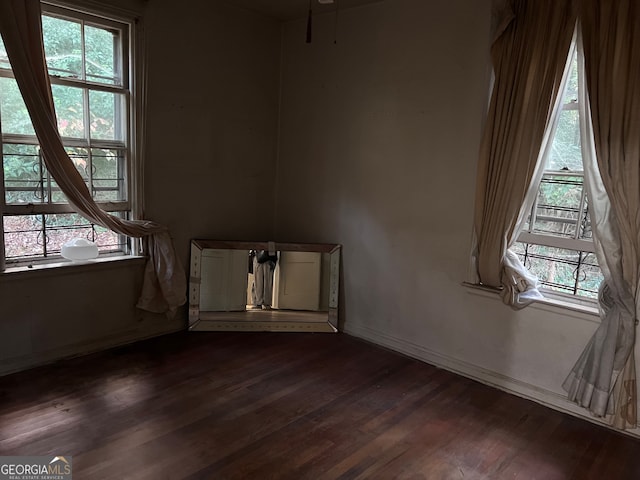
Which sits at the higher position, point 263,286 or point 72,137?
point 72,137

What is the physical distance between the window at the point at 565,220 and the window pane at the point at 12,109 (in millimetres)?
3350

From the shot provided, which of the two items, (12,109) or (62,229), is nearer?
(12,109)

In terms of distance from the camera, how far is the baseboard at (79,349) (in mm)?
3100

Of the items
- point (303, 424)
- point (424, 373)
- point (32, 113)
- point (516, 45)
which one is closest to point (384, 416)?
point (303, 424)

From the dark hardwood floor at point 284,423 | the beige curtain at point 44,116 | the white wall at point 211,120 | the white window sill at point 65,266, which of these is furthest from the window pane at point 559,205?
the white window sill at point 65,266

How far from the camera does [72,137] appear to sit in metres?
3.24

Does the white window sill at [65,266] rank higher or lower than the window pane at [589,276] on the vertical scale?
lower

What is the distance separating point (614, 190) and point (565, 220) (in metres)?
0.42

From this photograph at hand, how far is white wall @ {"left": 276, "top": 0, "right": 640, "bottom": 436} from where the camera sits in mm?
3184

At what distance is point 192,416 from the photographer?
106 inches

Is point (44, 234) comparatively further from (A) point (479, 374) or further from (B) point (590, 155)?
(B) point (590, 155)

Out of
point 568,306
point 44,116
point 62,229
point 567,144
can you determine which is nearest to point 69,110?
point 44,116

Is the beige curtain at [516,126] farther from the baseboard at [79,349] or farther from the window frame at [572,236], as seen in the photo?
the baseboard at [79,349]

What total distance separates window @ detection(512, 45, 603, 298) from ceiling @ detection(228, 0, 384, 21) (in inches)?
70.4
